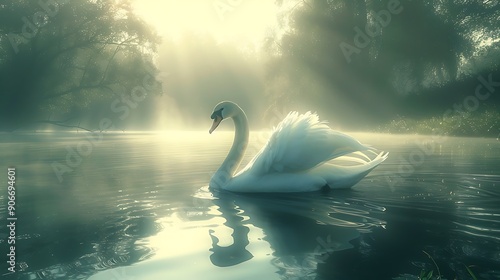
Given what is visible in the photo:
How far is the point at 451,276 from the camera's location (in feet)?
12.2

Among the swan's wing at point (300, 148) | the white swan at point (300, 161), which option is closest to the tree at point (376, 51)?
the white swan at point (300, 161)

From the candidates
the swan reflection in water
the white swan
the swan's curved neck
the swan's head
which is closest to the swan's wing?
the white swan

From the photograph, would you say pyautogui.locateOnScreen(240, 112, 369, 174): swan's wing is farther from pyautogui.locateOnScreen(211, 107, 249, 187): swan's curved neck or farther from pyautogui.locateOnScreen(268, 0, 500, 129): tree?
pyautogui.locateOnScreen(268, 0, 500, 129): tree

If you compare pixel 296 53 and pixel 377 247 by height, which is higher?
pixel 296 53

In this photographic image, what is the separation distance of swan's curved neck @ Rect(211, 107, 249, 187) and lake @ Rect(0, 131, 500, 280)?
0.34m

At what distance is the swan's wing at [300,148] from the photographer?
7637mm

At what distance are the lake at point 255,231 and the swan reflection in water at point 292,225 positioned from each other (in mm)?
13

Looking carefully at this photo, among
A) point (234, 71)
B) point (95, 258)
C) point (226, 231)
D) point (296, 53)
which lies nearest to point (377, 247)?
point (226, 231)

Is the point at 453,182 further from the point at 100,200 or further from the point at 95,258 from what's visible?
the point at 95,258

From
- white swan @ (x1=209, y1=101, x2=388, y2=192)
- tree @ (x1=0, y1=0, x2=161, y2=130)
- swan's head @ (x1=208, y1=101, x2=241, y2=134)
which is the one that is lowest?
white swan @ (x1=209, y1=101, x2=388, y2=192)

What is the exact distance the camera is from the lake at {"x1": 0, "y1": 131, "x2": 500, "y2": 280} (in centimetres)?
403

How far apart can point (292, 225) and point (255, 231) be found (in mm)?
492

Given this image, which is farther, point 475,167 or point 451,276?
point 475,167

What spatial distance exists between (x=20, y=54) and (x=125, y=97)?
8.94 meters
